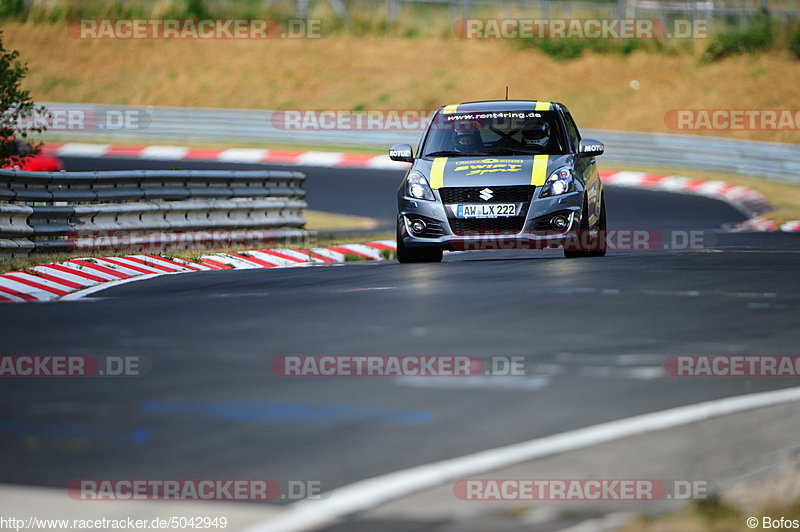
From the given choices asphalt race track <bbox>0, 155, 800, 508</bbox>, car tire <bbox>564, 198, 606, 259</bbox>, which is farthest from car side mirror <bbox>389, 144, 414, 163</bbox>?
car tire <bbox>564, 198, 606, 259</bbox>

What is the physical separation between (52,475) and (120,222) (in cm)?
1124

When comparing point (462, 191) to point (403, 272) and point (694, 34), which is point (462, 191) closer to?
point (403, 272)

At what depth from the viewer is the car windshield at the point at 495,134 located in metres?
15.0

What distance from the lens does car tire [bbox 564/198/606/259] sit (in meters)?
14.5

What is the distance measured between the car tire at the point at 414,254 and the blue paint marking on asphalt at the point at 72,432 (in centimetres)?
845

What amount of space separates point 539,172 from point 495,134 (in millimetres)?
1229

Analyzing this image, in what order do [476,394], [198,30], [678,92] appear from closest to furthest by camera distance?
1. [476,394]
2. [678,92]
3. [198,30]

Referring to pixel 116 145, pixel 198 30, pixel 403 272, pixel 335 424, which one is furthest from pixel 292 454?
pixel 198 30

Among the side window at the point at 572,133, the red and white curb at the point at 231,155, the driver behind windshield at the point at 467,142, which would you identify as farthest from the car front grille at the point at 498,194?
the red and white curb at the point at 231,155

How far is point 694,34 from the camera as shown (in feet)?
146

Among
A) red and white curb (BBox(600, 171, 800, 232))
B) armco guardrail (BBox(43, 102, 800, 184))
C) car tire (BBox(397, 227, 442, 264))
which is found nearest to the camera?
car tire (BBox(397, 227, 442, 264))

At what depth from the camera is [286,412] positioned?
21.8 feet

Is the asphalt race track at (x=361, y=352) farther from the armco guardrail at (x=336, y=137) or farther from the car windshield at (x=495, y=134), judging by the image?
the armco guardrail at (x=336, y=137)

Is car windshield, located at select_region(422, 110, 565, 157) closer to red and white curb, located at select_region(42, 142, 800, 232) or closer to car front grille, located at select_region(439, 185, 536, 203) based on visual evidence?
car front grille, located at select_region(439, 185, 536, 203)
